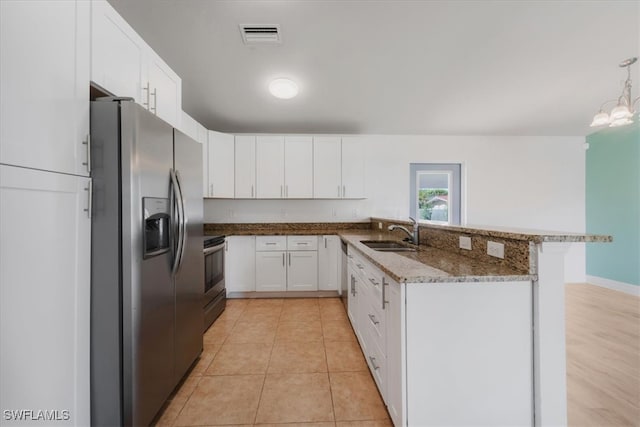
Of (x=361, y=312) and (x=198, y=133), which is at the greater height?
(x=198, y=133)

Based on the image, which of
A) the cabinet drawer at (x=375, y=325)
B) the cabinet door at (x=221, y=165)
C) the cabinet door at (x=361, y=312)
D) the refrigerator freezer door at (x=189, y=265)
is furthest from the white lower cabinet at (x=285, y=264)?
the cabinet drawer at (x=375, y=325)

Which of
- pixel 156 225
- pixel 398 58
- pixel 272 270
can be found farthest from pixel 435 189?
pixel 156 225

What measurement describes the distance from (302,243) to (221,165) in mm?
1615

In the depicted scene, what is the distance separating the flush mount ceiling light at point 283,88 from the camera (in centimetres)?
278

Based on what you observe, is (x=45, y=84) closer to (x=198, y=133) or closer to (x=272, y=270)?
(x=198, y=133)

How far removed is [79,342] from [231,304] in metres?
2.27

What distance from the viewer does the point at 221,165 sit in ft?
11.8

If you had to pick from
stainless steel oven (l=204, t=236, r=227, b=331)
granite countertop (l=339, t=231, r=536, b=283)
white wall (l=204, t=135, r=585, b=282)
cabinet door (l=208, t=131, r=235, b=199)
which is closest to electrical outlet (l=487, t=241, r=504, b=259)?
granite countertop (l=339, t=231, r=536, b=283)

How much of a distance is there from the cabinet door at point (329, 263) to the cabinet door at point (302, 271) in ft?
0.23

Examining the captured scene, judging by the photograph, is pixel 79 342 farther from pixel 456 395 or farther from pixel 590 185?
pixel 590 185

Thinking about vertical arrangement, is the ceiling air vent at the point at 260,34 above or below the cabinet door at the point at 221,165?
above

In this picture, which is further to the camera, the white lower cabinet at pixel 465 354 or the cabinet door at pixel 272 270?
the cabinet door at pixel 272 270

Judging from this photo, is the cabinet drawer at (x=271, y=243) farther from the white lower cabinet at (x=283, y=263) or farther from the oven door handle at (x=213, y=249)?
the oven door handle at (x=213, y=249)

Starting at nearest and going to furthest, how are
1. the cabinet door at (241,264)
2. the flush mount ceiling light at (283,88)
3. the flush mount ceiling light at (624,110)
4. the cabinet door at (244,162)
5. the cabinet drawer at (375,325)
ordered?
the cabinet drawer at (375,325), the flush mount ceiling light at (624,110), the flush mount ceiling light at (283,88), the cabinet door at (241,264), the cabinet door at (244,162)
